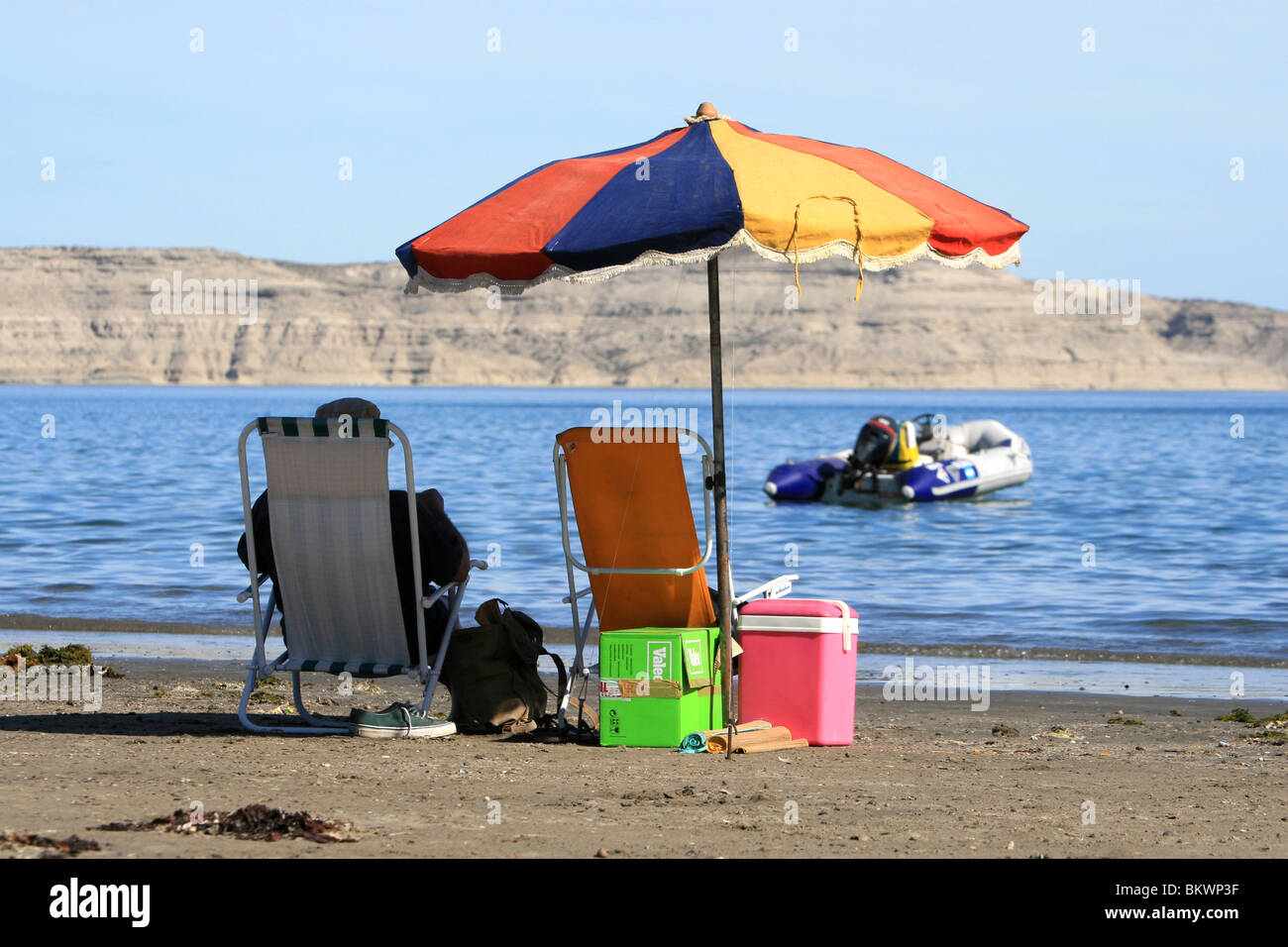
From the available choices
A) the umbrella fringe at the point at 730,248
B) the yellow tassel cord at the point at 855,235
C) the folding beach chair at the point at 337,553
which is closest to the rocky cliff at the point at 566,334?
the folding beach chair at the point at 337,553

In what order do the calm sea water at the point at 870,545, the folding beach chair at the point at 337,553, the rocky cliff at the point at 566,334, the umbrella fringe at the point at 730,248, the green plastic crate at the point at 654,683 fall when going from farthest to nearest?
the rocky cliff at the point at 566,334 < the calm sea water at the point at 870,545 < the green plastic crate at the point at 654,683 < the folding beach chair at the point at 337,553 < the umbrella fringe at the point at 730,248

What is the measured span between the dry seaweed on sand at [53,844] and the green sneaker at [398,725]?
2161mm

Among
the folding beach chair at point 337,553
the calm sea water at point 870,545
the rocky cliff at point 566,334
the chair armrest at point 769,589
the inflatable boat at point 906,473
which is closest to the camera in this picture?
the folding beach chair at point 337,553

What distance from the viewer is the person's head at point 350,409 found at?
6084 mm

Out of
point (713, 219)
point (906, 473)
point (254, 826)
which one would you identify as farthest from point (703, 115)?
point (906, 473)

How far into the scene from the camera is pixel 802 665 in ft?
20.4

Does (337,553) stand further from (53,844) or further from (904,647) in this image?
(904,647)

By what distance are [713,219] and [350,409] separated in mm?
1723

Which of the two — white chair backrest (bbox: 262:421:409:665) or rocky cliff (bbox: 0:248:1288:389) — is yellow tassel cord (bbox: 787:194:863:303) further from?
rocky cliff (bbox: 0:248:1288:389)

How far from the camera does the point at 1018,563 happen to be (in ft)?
55.7

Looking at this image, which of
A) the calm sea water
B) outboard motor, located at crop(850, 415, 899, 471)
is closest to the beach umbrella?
the calm sea water

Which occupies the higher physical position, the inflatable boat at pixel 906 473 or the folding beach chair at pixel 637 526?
the folding beach chair at pixel 637 526

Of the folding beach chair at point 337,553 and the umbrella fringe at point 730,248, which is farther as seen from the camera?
the folding beach chair at point 337,553

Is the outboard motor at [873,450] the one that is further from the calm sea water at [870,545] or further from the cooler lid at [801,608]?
the cooler lid at [801,608]
